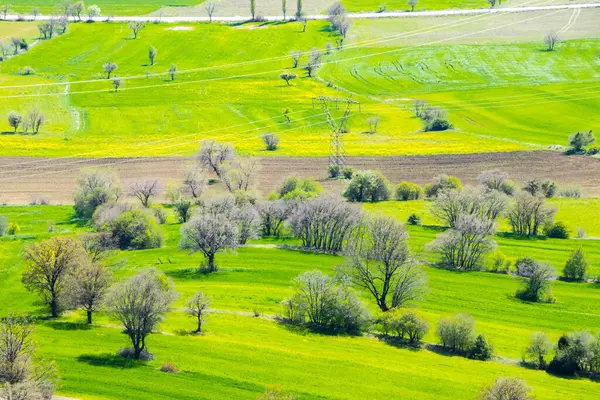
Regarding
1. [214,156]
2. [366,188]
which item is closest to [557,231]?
[366,188]

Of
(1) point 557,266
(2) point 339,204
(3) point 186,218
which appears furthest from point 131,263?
(1) point 557,266

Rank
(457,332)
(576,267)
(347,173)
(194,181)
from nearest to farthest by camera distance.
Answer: (457,332) → (576,267) → (194,181) → (347,173)

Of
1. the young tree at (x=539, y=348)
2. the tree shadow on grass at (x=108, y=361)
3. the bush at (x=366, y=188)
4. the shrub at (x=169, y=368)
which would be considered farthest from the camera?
the bush at (x=366, y=188)

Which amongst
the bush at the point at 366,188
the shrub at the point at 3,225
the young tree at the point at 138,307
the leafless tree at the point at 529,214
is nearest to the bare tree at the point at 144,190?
the shrub at the point at 3,225

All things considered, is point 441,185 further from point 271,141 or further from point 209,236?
point 209,236

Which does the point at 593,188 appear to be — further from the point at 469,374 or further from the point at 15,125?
the point at 15,125

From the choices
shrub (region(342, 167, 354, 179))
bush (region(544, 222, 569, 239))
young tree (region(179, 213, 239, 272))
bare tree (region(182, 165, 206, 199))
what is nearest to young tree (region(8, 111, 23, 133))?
bare tree (region(182, 165, 206, 199))

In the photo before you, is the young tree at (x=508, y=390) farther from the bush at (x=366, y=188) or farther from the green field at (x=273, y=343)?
the bush at (x=366, y=188)
